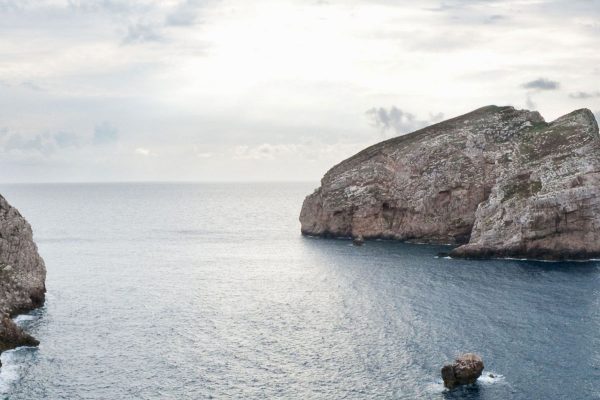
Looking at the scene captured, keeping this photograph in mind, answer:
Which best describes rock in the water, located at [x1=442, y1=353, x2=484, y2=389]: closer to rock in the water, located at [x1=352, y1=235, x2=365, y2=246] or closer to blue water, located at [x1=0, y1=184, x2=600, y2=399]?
blue water, located at [x1=0, y1=184, x2=600, y2=399]

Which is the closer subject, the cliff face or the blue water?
the blue water

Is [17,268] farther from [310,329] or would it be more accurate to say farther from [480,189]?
[480,189]

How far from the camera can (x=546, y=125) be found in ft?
472

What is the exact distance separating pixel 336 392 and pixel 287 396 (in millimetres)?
4821

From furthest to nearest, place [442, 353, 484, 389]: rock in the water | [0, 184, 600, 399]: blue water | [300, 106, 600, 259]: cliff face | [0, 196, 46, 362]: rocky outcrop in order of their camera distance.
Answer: [300, 106, 600, 259]: cliff face < [0, 196, 46, 362]: rocky outcrop < [0, 184, 600, 399]: blue water < [442, 353, 484, 389]: rock in the water

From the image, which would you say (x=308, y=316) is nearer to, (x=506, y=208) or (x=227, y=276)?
(x=227, y=276)

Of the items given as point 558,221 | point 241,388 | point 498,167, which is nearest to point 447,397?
point 241,388

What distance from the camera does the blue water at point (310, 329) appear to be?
5997cm

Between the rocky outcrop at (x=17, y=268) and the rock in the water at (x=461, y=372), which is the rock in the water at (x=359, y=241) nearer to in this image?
the rocky outcrop at (x=17, y=268)

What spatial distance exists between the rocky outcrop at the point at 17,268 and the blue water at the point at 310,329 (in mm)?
2841

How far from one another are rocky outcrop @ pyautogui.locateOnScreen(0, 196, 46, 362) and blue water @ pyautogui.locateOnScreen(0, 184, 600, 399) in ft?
9.32

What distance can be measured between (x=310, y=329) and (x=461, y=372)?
24.6 metres

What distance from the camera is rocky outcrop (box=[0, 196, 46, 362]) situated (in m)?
81.8

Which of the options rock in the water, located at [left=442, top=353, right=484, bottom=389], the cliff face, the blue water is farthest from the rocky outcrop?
the cliff face
